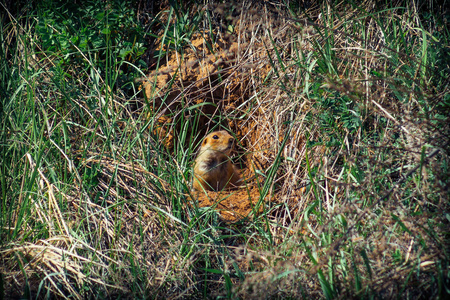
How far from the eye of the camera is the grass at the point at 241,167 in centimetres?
249

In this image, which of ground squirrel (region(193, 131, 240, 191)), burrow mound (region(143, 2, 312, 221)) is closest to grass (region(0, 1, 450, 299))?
burrow mound (region(143, 2, 312, 221))

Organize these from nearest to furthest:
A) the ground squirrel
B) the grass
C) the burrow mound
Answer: the grass
the burrow mound
the ground squirrel

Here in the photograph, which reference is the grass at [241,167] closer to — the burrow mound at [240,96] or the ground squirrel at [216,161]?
the burrow mound at [240,96]

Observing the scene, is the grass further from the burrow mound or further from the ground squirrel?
the ground squirrel

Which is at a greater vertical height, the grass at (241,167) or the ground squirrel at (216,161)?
the grass at (241,167)

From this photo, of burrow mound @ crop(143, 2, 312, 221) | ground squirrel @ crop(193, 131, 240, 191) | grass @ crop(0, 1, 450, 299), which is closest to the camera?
grass @ crop(0, 1, 450, 299)

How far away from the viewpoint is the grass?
2.49 m

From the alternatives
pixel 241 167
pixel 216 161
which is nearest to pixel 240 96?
pixel 216 161

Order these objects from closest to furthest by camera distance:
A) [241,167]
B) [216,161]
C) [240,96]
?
[241,167] → [240,96] → [216,161]

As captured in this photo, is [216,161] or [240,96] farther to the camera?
[216,161]

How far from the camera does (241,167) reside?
3.75m

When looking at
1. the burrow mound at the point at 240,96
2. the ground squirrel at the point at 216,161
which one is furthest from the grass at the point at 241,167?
the ground squirrel at the point at 216,161

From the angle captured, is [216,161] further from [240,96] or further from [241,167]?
[241,167]

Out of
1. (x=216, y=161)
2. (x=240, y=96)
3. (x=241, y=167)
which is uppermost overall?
(x=240, y=96)
